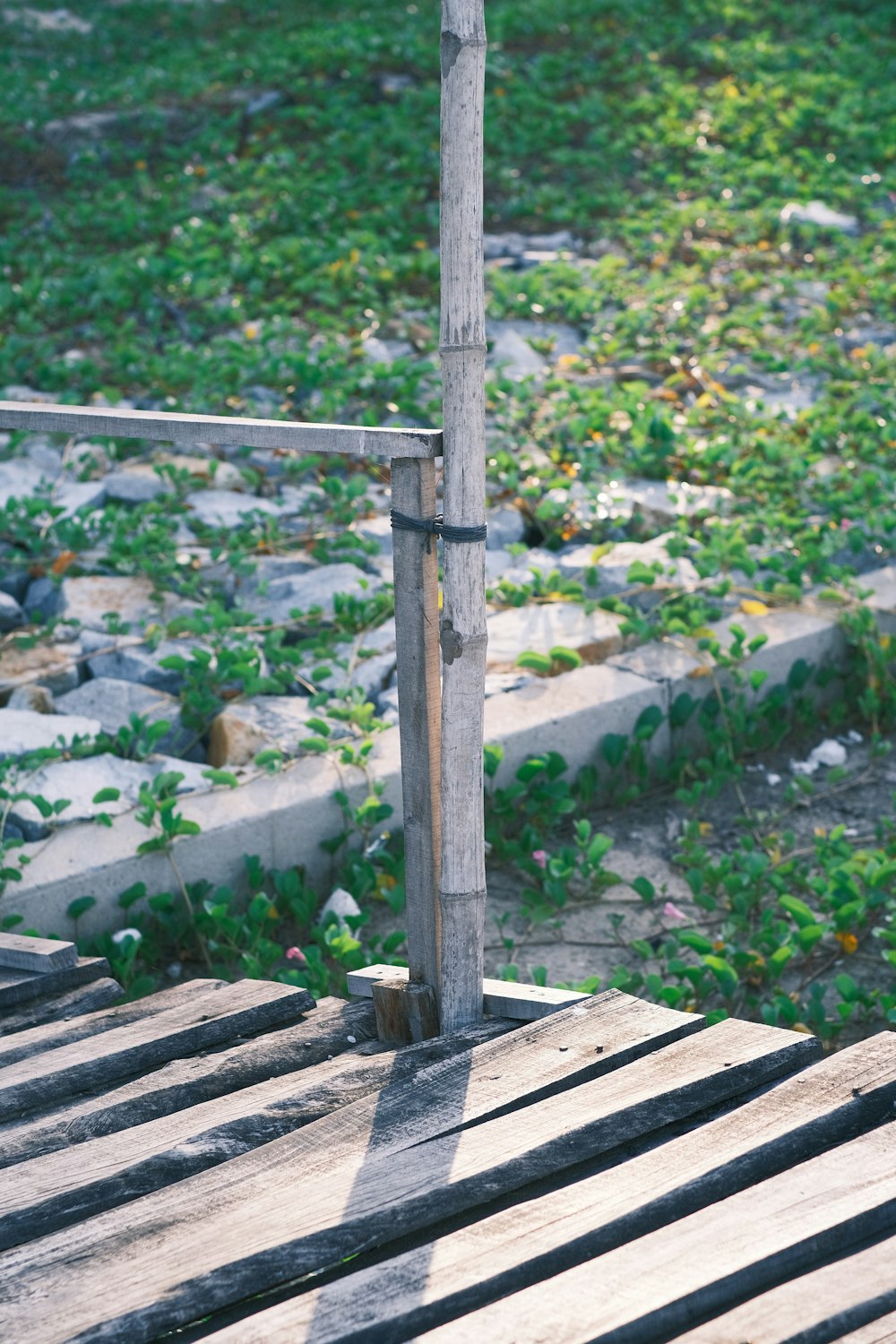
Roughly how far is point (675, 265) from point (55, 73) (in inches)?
270

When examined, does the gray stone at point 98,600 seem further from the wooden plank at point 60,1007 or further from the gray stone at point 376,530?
the wooden plank at point 60,1007

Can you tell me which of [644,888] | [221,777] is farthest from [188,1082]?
[644,888]

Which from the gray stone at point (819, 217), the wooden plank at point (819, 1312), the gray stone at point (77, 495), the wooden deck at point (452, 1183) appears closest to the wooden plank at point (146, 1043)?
the wooden deck at point (452, 1183)

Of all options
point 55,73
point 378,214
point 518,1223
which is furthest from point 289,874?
point 55,73

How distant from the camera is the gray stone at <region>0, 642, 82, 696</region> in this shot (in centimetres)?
413

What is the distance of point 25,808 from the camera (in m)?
3.47

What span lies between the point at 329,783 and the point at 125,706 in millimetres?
774

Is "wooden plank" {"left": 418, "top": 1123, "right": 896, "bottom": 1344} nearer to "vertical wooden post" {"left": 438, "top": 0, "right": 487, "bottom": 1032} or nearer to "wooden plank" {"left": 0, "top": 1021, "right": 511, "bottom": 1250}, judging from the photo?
"wooden plank" {"left": 0, "top": 1021, "right": 511, "bottom": 1250}

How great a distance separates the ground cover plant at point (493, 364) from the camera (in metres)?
3.65

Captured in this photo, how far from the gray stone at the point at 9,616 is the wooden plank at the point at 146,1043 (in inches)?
91.7

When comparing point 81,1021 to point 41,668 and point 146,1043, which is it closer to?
point 146,1043

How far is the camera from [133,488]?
5383 mm

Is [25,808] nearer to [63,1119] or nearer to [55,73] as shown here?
[63,1119]

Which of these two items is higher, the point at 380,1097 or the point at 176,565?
the point at 176,565
